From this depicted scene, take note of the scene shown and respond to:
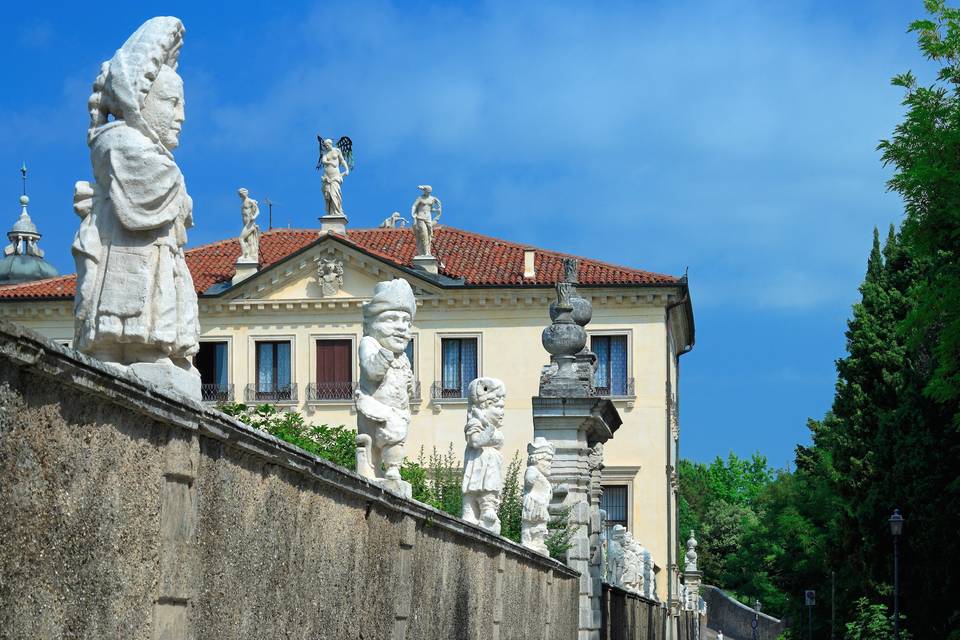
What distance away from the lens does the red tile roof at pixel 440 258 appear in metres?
47.2

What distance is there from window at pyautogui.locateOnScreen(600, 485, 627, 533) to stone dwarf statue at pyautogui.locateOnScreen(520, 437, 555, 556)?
31309 millimetres

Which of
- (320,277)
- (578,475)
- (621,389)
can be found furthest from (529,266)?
(578,475)

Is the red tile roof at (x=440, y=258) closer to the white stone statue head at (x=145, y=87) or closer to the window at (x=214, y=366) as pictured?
the window at (x=214, y=366)

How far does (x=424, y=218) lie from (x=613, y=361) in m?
6.83

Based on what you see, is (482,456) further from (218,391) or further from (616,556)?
(218,391)

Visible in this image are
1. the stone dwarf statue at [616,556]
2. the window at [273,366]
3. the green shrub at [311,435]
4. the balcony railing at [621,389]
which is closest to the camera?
the stone dwarf statue at [616,556]

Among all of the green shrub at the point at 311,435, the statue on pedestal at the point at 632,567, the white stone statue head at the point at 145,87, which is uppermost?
the green shrub at the point at 311,435

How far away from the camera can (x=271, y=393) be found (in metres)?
47.7

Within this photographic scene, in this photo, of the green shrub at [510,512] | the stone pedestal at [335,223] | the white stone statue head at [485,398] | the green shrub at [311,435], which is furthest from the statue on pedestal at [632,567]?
the stone pedestal at [335,223]

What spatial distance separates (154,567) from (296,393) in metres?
43.2

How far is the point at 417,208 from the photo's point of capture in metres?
45.9

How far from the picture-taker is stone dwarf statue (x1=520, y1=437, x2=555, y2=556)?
50.9 ft

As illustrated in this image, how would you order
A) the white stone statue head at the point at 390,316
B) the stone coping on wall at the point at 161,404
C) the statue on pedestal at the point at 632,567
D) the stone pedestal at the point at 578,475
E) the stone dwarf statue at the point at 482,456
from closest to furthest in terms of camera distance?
the stone coping on wall at the point at 161,404 < the white stone statue head at the point at 390,316 < the stone dwarf statue at the point at 482,456 < the stone pedestal at the point at 578,475 < the statue on pedestal at the point at 632,567

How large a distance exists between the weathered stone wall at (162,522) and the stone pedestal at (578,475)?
9964mm
